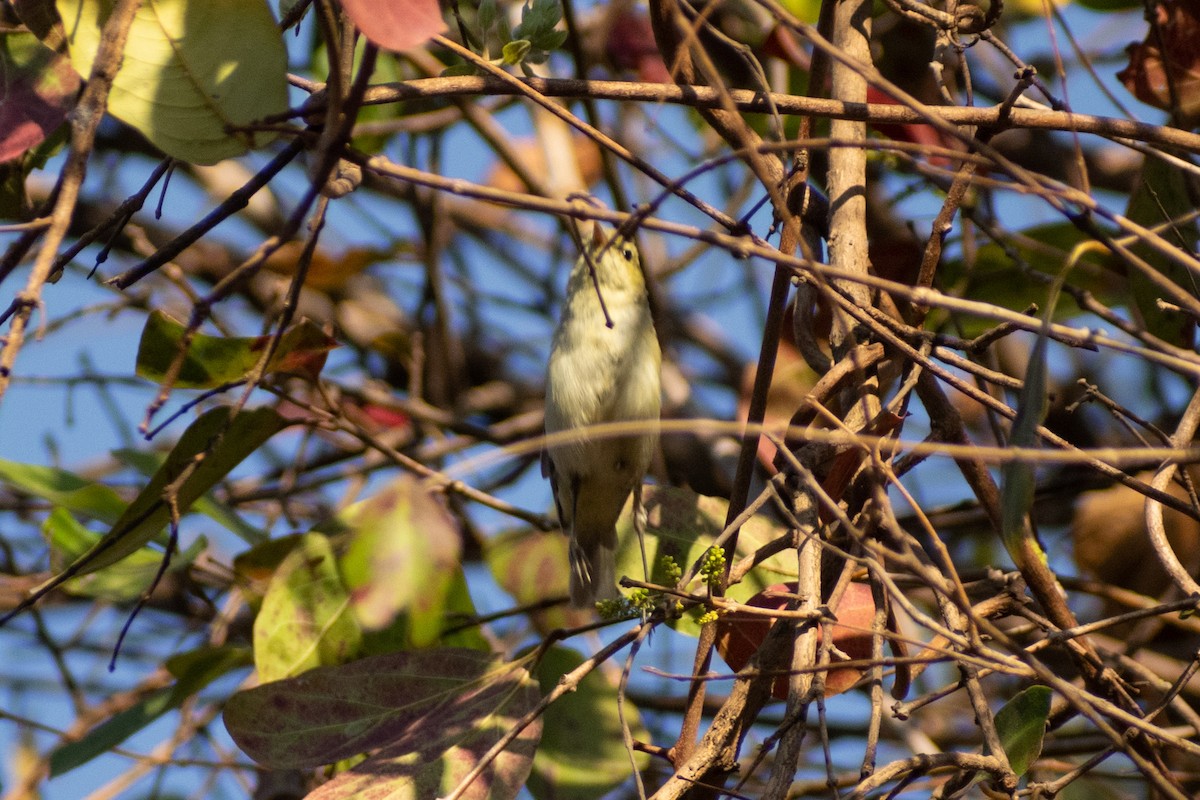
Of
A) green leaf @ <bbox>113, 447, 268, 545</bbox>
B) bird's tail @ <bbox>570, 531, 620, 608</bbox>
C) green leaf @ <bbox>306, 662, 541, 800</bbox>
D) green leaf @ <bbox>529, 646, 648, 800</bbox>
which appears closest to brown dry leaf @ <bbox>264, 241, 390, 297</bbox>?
green leaf @ <bbox>113, 447, 268, 545</bbox>

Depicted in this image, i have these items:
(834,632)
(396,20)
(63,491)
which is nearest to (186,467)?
(63,491)

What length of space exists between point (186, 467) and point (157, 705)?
23.9 inches

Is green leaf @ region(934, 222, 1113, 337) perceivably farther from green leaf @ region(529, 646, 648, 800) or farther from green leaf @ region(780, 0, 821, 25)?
green leaf @ region(529, 646, 648, 800)

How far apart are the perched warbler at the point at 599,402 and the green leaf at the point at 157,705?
623mm

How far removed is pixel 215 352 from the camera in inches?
64.9

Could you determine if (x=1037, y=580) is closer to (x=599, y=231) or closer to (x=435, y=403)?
(x=599, y=231)

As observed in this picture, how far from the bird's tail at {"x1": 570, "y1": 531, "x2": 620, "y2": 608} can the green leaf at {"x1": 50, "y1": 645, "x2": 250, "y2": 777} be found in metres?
0.59

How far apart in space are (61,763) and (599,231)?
48.2 inches

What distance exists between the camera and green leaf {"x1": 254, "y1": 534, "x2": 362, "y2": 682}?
71.6 inches

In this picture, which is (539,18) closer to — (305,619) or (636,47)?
(305,619)

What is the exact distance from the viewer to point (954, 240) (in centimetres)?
240

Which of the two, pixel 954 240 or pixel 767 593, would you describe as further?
pixel 954 240

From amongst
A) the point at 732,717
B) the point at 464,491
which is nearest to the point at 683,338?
the point at 464,491

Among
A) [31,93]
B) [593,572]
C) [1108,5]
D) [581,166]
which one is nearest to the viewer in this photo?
[31,93]
